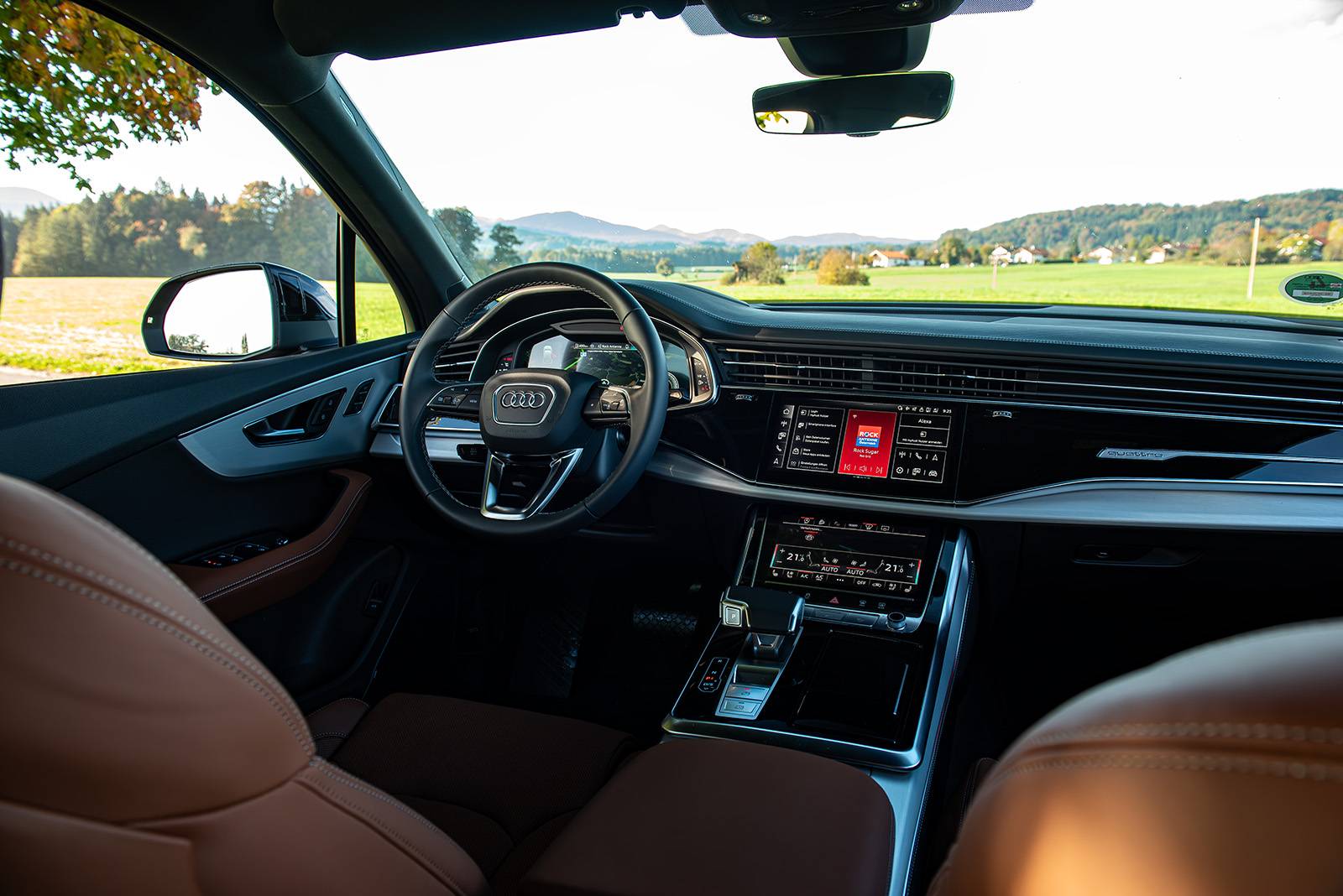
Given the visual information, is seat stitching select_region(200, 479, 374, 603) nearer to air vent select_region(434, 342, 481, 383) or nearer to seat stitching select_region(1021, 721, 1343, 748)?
air vent select_region(434, 342, 481, 383)

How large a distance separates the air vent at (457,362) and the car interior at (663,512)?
0.01m

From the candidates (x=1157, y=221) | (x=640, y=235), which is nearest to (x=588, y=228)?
(x=640, y=235)

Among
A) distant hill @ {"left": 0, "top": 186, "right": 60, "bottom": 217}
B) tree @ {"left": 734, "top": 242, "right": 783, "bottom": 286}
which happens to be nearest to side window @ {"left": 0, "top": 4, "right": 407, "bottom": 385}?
distant hill @ {"left": 0, "top": 186, "right": 60, "bottom": 217}

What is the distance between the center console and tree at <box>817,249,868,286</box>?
0.55 metres

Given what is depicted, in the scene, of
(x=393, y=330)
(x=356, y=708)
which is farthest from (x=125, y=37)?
(x=356, y=708)

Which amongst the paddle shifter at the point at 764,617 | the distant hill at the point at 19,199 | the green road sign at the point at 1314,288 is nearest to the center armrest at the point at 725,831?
the paddle shifter at the point at 764,617

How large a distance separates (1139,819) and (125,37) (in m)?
2.72

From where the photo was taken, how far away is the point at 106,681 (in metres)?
0.67

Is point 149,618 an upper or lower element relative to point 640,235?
lower

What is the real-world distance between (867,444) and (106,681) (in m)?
2.08

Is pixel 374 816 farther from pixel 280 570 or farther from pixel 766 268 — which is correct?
pixel 766 268

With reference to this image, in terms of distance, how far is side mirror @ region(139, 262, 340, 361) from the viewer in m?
2.61

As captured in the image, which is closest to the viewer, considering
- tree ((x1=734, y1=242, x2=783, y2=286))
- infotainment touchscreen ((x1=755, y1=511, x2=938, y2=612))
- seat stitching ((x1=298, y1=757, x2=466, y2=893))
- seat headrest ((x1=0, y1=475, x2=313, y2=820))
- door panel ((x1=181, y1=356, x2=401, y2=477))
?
seat headrest ((x1=0, y1=475, x2=313, y2=820))

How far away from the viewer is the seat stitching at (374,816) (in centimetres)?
89
